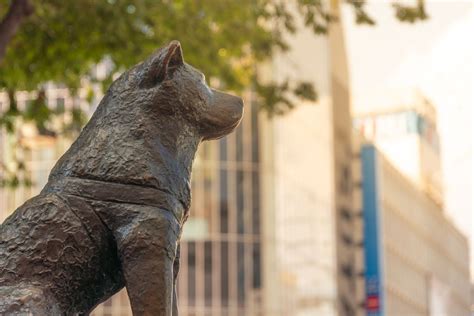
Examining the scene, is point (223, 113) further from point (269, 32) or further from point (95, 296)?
point (269, 32)

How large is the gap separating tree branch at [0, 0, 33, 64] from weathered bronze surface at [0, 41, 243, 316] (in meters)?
6.62

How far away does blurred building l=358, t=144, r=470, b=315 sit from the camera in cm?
5744

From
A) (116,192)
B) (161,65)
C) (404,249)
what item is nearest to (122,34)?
(161,65)

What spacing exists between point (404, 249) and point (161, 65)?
2474 inches

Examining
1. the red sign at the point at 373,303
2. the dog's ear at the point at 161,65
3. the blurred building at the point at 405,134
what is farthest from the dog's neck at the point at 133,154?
the blurred building at the point at 405,134

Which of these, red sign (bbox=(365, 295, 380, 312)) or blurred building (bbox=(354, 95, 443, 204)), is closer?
red sign (bbox=(365, 295, 380, 312))

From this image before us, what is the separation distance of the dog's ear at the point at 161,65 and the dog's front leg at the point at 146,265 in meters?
0.48

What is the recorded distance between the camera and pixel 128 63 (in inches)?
475

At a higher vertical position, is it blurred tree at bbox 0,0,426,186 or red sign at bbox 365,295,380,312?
blurred tree at bbox 0,0,426,186

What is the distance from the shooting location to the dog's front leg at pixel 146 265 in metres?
3.58

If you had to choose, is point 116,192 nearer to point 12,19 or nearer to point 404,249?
point 12,19

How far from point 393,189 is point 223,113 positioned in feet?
199

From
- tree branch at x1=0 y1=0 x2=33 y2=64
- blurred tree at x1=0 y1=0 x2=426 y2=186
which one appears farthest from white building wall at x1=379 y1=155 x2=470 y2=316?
tree branch at x1=0 y1=0 x2=33 y2=64

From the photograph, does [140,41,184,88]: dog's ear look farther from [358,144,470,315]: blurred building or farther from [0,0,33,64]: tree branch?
[358,144,470,315]: blurred building
